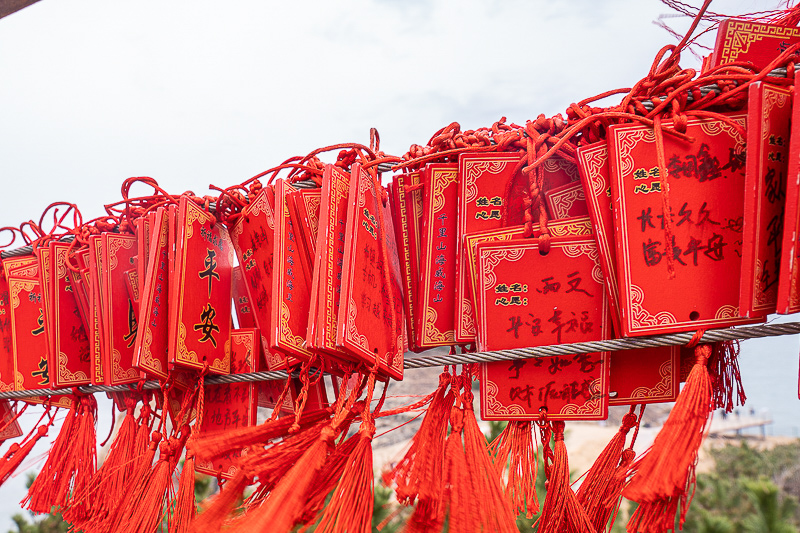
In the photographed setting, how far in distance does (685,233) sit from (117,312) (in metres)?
0.78

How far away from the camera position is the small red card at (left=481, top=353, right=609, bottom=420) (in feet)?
1.97

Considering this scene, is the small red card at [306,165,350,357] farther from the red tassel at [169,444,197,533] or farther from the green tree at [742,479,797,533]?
the green tree at [742,479,797,533]

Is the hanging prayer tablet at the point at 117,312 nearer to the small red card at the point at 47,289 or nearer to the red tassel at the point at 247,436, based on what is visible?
the small red card at the point at 47,289

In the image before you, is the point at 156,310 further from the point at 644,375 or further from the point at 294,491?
the point at 644,375

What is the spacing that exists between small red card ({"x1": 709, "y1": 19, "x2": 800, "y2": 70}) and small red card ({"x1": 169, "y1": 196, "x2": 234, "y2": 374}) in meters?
0.67

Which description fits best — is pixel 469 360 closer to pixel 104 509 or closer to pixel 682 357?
pixel 682 357

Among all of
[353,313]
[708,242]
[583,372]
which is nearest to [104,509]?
[353,313]

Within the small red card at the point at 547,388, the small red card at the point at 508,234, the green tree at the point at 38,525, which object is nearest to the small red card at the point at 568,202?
the small red card at the point at 508,234

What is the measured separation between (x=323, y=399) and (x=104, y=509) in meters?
0.37

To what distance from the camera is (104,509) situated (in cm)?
86

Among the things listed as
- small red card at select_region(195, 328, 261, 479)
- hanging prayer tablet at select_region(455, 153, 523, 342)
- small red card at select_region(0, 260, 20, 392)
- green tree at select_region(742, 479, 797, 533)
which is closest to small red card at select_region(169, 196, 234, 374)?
small red card at select_region(195, 328, 261, 479)

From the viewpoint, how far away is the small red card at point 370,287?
0.58m

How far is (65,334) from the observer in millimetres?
962

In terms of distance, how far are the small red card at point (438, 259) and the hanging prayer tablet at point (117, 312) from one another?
0.48 m
